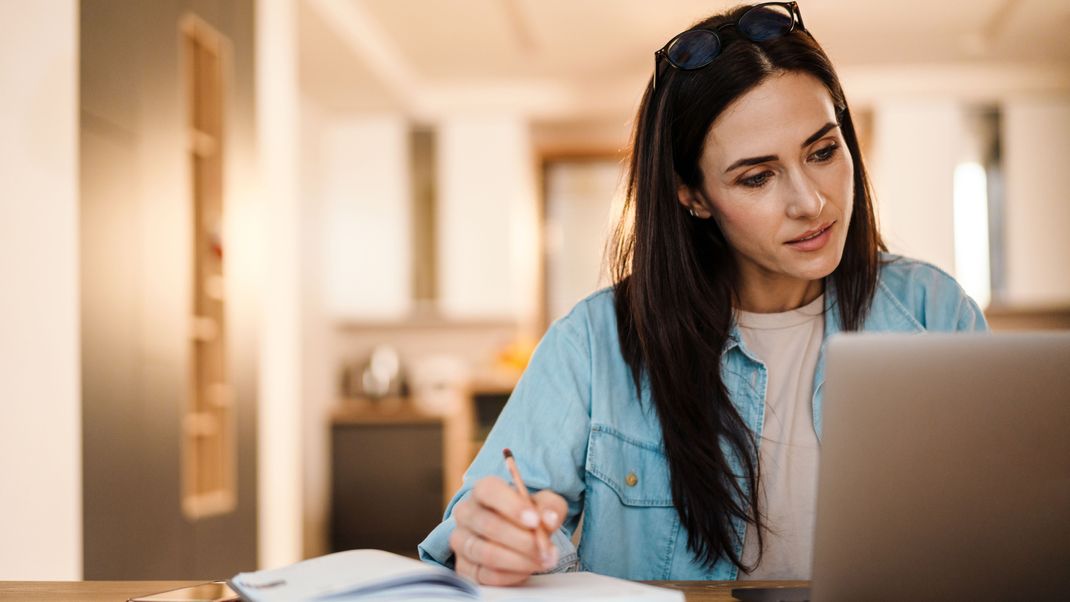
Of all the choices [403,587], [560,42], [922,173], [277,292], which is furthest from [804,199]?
[922,173]

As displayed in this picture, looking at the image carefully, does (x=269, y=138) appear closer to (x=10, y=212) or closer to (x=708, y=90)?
(x=10, y=212)

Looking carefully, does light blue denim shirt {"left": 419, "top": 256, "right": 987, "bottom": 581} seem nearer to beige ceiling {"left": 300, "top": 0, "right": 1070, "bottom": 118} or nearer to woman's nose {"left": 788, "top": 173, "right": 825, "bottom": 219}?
woman's nose {"left": 788, "top": 173, "right": 825, "bottom": 219}

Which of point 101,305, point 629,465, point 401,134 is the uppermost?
point 401,134

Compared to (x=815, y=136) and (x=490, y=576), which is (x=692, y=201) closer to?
(x=815, y=136)

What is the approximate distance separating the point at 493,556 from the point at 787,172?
65 centimetres

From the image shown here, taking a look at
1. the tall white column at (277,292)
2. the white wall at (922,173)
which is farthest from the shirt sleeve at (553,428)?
the white wall at (922,173)

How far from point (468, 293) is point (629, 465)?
13.2ft

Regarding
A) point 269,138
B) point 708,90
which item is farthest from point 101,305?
point 708,90

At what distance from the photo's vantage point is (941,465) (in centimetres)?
68

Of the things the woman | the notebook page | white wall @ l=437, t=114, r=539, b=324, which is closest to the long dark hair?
the woman

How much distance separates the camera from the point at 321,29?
3877 mm

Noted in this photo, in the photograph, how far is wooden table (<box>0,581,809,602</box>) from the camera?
90 centimetres

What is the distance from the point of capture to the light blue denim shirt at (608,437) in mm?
1153

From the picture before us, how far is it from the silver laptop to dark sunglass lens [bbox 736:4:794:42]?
2.17 feet
